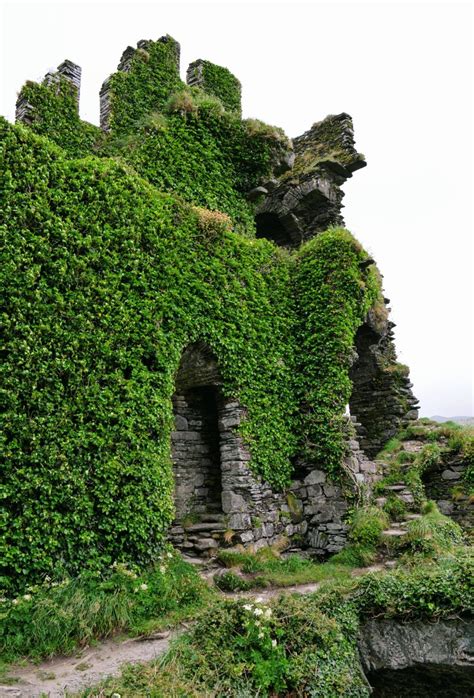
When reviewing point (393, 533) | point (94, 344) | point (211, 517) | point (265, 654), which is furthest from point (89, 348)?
point (393, 533)

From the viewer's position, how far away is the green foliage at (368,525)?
31.9ft

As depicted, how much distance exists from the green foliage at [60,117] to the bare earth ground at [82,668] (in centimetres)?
963

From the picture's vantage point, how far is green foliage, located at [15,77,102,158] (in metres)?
10.7

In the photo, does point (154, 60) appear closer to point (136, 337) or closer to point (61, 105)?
point (61, 105)

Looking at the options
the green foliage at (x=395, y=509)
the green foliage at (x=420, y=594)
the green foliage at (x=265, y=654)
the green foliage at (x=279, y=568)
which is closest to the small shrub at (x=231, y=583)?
the green foliage at (x=279, y=568)

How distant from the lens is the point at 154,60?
1319 cm

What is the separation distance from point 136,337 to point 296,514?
5354 mm

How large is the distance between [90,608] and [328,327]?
25.4ft

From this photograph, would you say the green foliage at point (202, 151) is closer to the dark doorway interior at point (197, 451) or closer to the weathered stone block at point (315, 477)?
the dark doorway interior at point (197, 451)

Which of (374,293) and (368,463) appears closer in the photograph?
(368,463)

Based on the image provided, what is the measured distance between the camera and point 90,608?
5.83 m

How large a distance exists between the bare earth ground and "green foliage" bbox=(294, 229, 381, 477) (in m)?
5.88

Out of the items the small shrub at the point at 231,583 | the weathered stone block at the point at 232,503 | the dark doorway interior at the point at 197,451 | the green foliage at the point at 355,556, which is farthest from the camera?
the dark doorway interior at the point at 197,451

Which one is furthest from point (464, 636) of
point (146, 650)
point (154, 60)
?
point (154, 60)
